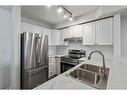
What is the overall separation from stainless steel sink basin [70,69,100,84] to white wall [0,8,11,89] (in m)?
2.11

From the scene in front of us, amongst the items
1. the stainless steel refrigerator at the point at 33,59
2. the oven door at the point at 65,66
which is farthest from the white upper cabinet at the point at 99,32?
the stainless steel refrigerator at the point at 33,59

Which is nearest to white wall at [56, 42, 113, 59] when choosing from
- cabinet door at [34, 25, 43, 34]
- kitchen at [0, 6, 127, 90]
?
kitchen at [0, 6, 127, 90]

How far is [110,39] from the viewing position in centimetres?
251

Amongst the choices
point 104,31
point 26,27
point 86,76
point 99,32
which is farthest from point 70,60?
point 26,27

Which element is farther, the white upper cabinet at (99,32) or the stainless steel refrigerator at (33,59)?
the white upper cabinet at (99,32)

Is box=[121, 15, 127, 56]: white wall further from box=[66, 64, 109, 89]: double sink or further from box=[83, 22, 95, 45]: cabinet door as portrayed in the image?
box=[66, 64, 109, 89]: double sink

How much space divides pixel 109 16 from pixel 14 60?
9.32 ft

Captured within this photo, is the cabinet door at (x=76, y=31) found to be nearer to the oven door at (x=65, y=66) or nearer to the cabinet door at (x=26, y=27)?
the oven door at (x=65, y=66)

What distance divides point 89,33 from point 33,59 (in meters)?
2.02

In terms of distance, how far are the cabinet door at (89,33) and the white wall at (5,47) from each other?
245cm

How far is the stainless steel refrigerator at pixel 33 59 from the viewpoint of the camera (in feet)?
7.68

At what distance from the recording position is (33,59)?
252cm

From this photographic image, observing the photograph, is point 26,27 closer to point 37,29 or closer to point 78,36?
point 37,29
